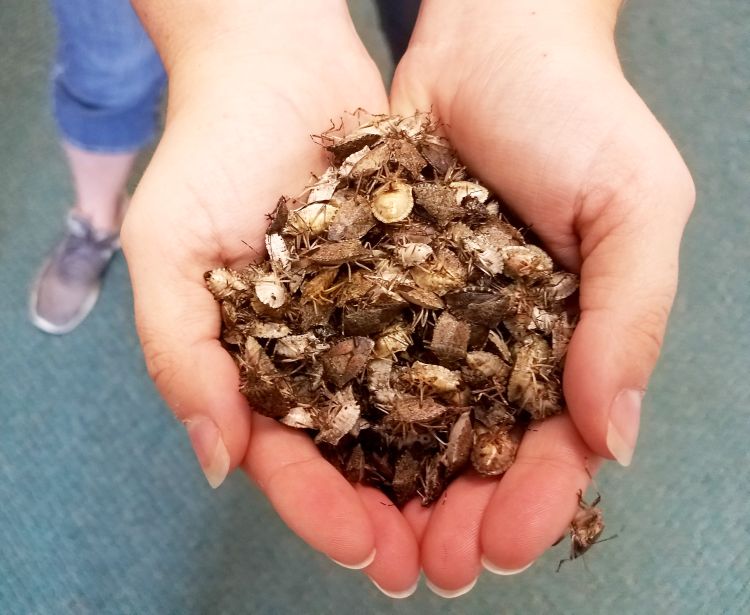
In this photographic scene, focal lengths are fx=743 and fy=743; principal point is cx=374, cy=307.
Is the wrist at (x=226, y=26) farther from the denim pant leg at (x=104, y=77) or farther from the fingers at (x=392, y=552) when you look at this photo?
the fingers at (x=392, y=552)

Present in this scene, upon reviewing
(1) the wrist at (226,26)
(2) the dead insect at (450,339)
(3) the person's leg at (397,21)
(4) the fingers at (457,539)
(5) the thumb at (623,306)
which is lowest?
(4) the fingers at (457,539)

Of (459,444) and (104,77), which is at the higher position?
(104,77)

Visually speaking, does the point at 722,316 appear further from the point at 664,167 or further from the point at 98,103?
the point at 98,103

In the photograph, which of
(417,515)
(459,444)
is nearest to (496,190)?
(459,444)

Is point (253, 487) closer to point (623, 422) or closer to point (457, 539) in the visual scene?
point (457, 539)

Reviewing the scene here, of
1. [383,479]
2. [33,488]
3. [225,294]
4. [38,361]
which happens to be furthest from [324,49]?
[33,488]

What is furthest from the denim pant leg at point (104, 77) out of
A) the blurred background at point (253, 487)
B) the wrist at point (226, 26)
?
the blurred background at point (253, 487)

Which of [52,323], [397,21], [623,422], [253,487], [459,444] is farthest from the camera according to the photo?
[397,21]
